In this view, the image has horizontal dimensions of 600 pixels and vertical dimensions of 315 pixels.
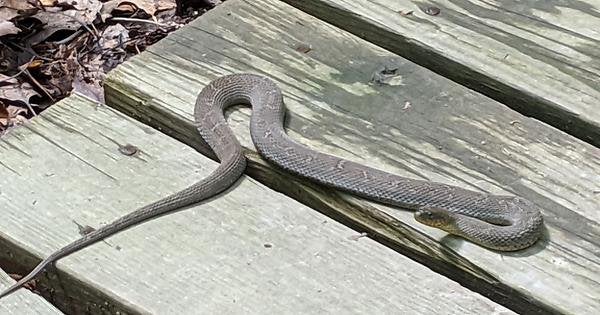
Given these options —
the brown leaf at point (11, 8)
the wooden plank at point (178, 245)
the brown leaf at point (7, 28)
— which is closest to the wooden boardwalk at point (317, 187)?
the wooden plank at point (178, 245)

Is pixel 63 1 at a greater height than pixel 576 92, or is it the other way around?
pixel 576 92

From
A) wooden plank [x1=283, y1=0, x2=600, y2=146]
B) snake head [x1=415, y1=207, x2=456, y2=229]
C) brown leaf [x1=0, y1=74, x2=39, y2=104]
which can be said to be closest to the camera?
snake head [x1=415, y1=207, x2=456, y2=229]

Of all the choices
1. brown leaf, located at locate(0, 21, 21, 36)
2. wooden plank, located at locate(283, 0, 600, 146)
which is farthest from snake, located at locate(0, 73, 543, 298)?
brown leaf, located at locate(0, 21, 21, 36)

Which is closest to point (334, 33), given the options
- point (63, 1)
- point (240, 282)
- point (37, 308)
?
point (240, 282)

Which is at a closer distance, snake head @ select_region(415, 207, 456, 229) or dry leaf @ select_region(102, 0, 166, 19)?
snake head @ select_region(415, 207, 456, 229)

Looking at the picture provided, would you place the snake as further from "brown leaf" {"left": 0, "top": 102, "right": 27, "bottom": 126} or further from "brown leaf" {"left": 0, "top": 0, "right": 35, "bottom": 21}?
"brown leaf" {"left": 0, "top": 0, "right": 35, "bottom": 21}

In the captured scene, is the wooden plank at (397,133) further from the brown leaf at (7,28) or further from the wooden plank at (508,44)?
the brown leaf at (7,28)

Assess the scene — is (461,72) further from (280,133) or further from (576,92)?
(280,133)
